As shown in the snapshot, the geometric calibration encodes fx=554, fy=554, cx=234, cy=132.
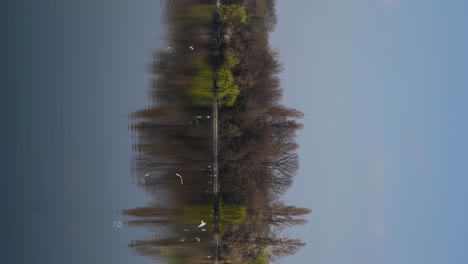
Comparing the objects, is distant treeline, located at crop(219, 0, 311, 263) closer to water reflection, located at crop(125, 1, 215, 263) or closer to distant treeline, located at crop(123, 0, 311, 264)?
distant treeline, located at crop(123, 0, 311, 264)

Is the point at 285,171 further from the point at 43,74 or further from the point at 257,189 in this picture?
the point at 43,74

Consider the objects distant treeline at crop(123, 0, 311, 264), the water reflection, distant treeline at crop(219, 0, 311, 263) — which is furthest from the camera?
distant treeline at crop(219, 0, 311, 263)

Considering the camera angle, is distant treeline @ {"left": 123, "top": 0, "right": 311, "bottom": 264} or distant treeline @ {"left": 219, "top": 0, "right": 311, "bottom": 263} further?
distant treeline @ {"left": 219, "top": 0, "right": 311, "bottom": 263}

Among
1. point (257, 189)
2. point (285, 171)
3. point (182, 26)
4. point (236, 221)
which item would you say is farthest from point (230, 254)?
point (182, 26)

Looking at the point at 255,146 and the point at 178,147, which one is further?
the point at 255,146

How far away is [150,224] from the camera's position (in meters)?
15.3

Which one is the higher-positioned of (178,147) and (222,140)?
(222,140)

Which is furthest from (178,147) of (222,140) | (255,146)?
(255,146)

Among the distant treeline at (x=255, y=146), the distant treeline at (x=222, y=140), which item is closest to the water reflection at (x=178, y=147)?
the distant treeline at (x=222, y=140)

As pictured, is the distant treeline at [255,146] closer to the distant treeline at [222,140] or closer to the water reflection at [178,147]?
the distant treeline at [222,140]

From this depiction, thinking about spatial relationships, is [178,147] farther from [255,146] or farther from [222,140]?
[255,146]

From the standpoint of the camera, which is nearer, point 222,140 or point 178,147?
point 178,147

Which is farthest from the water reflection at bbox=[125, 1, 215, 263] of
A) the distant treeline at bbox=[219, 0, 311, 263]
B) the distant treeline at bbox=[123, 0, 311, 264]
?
the distant treeline at bbox=[219, 0, 311, 263]

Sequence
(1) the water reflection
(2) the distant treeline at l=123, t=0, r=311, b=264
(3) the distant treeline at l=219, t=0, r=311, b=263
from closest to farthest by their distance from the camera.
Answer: (1) the water reflection < (2) the distant treeline at l=123, t=0, r=311, b=264 < (3) the distant treeline at l=219, t=0, r=311, b=263
